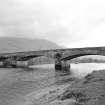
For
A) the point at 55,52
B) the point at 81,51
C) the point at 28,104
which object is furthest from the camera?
the point at 55,52

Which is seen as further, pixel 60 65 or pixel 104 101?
pixel 60 65

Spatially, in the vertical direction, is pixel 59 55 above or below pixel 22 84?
above

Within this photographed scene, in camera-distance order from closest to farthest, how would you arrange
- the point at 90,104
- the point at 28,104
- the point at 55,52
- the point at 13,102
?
the point at 90,104 → the point at 28,104 → the point at 13,102 → the point at 55,52

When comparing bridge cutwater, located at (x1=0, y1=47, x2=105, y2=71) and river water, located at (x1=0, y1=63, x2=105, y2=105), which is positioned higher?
bridge cutwater, located at (x1=0, y1=47, x2=105, y2=71)

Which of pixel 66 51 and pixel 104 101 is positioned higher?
pixel 66 51

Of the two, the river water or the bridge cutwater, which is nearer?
the river water

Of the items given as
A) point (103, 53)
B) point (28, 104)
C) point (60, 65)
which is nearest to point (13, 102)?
point (28, 104)

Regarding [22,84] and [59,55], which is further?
[59,55]

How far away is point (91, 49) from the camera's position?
50.9 metres

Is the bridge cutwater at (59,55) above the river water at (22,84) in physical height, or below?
above

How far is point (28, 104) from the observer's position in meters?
14.5

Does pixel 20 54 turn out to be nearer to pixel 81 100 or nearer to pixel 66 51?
pixel 66 51

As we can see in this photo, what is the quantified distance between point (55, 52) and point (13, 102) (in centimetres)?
4631

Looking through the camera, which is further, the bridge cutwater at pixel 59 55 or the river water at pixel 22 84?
the bridge cutwater at pixel 59 55
